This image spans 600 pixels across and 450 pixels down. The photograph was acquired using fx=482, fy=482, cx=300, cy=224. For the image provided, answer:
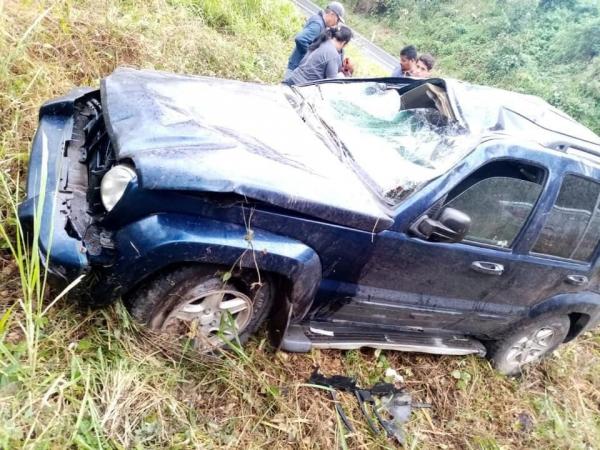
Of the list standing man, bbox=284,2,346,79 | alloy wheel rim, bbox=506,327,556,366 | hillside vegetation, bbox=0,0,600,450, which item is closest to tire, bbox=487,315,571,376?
alloy wheel rim, bbox=506,327,556,366

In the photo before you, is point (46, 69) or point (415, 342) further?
point (46, 69)

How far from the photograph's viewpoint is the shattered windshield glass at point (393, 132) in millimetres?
2648

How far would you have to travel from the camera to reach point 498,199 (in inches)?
109

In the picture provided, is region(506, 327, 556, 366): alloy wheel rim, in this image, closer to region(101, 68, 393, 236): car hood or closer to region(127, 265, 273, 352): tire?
region(101, 68, 393, 236): car hood

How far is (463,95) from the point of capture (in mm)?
3137

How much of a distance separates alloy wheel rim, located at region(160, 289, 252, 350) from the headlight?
565 millimetres

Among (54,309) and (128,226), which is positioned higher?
(128,226)

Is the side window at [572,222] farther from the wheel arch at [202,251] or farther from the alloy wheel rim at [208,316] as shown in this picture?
the alloy wheel rim at [208,316]

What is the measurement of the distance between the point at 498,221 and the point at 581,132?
1119mm

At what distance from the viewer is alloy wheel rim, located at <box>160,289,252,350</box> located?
93.8 inches

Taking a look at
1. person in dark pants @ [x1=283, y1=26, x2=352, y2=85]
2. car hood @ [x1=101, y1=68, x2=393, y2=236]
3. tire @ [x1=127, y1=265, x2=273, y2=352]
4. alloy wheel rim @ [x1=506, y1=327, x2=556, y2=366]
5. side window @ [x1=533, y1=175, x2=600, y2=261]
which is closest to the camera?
car hood @ [x1=101, y1=68, x2=393, y2=236]

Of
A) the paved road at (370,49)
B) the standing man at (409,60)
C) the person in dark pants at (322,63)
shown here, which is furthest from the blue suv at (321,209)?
the paved road at (370,49)

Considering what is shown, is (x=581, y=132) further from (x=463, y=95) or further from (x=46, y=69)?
(x=46, y=69)

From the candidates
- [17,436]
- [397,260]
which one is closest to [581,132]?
[397,260]
